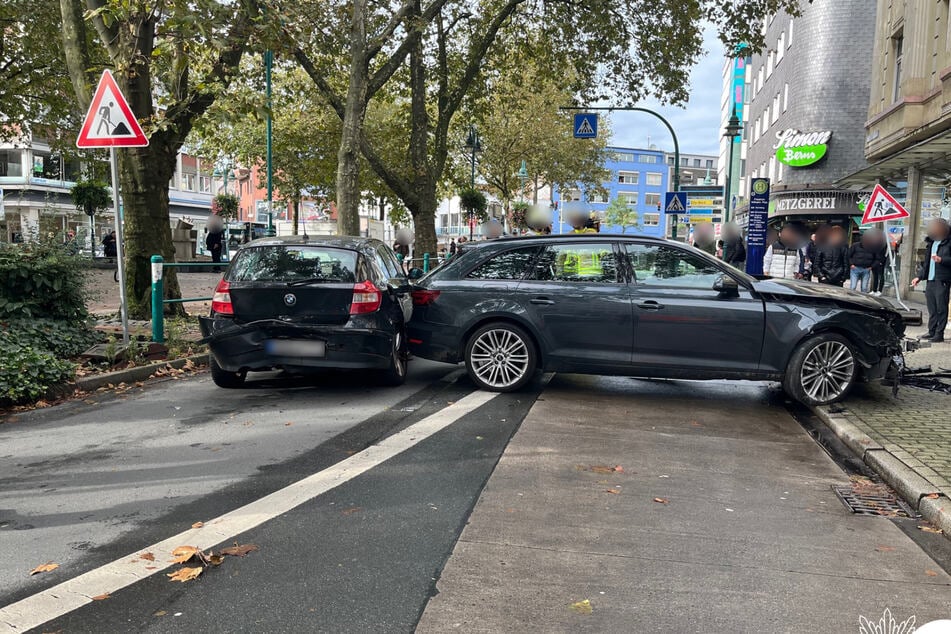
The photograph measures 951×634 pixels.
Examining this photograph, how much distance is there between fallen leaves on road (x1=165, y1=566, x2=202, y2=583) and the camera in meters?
3.27

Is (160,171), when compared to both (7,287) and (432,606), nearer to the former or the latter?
(7,287)

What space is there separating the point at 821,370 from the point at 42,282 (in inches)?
317

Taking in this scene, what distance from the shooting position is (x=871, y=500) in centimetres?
481

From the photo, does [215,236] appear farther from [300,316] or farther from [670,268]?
[670,268]

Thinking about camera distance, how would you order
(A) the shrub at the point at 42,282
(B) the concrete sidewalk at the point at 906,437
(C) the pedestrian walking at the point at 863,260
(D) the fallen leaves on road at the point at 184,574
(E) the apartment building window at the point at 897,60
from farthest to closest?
(E) the apartment building window at the point at 897,60 < (C) the pedestrian walking at the point at 863,260 < (A) the shrub at the point at 42,282 < (B) the concrete sidewalk at the point at 906,437 < (D) the fallen leaves on road at the point at 184,574

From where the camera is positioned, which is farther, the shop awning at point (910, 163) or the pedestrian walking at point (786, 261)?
the pedestrian walking at point (786, 261)

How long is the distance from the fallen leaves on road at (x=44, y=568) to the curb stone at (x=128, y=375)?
4.38 metres

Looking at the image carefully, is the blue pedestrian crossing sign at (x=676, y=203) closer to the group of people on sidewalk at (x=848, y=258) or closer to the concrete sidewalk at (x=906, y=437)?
the group of people on sidewalk at (x=848, y=258)

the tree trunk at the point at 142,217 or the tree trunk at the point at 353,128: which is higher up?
the tree trunk at the point at 353,128

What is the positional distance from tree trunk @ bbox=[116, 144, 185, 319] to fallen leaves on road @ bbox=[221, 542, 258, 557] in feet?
27.0

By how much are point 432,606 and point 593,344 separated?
463 centimetres

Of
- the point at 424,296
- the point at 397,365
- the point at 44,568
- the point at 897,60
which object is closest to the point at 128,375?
the point at 397,365

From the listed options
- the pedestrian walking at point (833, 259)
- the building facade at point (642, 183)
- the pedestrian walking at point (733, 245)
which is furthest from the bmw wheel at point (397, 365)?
the building facade at point (642, 183)

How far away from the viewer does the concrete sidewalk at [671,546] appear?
10.1 ft
